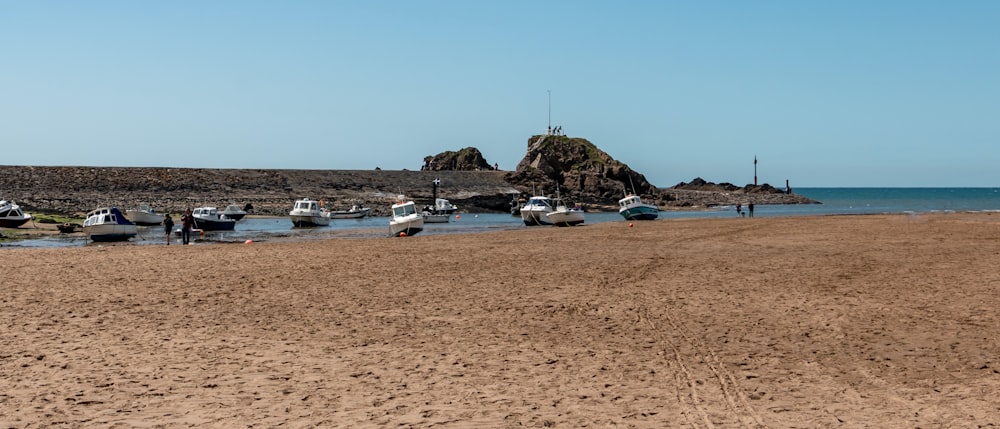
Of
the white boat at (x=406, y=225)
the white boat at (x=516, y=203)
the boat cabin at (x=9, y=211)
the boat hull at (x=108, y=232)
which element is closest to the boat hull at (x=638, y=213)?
the white boat at (x=406, y=225)

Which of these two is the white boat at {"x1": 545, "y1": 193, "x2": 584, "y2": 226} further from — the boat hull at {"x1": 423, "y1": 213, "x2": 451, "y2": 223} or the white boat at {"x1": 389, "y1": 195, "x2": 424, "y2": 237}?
the boat hull at {"x1": 423, "y1": 213, "x2": 451, "y2": 223}

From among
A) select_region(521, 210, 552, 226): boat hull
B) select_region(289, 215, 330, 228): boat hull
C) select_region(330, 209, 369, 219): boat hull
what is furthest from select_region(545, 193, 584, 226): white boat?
select_region(330, 209, 369, 219): boat hull

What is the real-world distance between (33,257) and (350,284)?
44.7ft

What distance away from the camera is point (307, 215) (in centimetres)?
6034

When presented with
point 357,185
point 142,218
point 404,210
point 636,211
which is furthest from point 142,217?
point 357,185

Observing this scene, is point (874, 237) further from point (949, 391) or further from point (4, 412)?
point (4, 412)

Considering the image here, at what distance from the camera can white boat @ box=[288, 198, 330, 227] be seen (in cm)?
6025

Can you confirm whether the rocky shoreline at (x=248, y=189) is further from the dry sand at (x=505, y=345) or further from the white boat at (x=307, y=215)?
the dry sand at (x=505, y=345)

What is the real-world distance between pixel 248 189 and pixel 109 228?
55114 millimetres

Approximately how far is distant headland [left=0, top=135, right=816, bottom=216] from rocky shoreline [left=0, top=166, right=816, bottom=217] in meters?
0.10

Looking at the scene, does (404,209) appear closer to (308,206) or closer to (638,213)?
(308,206)

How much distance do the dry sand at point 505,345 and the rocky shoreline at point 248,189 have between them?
2238 inches

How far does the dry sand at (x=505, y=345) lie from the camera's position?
352 inches

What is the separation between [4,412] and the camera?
8727 mm
